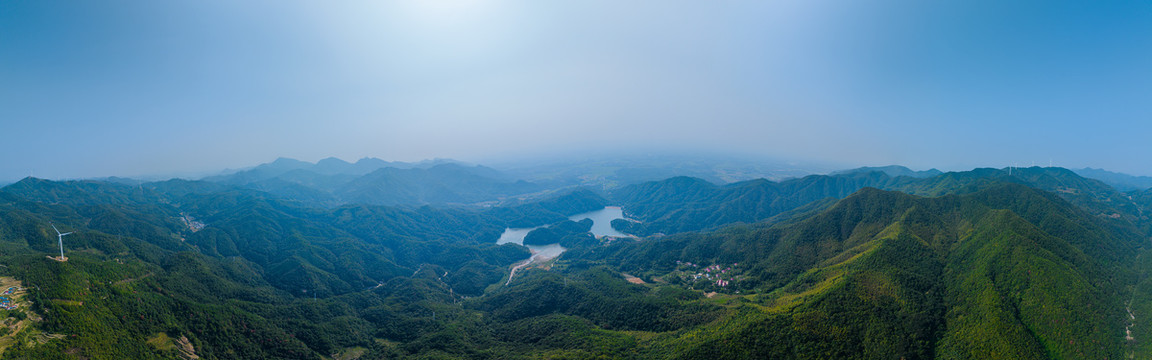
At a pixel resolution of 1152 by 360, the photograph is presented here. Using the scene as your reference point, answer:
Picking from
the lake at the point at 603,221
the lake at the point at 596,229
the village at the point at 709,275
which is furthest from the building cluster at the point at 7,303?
the lake at the point at 603,221

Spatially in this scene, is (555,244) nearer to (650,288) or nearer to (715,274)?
(650,288)

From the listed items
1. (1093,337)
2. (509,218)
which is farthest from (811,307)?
(509,218)

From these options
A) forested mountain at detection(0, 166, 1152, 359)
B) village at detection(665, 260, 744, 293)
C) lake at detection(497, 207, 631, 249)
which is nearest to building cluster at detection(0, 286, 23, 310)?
forested mountain at detection(0, 166, 1152, 359)

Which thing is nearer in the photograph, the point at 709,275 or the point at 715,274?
the point at 715,274

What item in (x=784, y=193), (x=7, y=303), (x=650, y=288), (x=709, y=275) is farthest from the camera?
(x=784, y=193)

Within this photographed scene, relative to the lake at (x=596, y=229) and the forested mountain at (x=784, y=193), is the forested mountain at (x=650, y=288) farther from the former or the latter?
the lake at (x=596, y=229)

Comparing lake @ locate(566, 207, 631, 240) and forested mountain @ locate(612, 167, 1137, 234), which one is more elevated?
forested mountain @ locate(612, 167, 1137, 234)

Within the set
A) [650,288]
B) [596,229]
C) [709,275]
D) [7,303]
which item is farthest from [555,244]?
[7,303]

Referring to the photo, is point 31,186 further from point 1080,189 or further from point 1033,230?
point 1080,189

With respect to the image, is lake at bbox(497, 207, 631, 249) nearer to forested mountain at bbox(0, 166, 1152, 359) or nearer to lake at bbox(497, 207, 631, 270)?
lake at bbox(497, 207, 631, 270)

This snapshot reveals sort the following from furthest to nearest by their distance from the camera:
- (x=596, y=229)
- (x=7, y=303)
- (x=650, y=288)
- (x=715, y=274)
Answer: (x=596, y=229) → (x=715, y=274) → (x=650, y=288) → (x=7, y=303)
